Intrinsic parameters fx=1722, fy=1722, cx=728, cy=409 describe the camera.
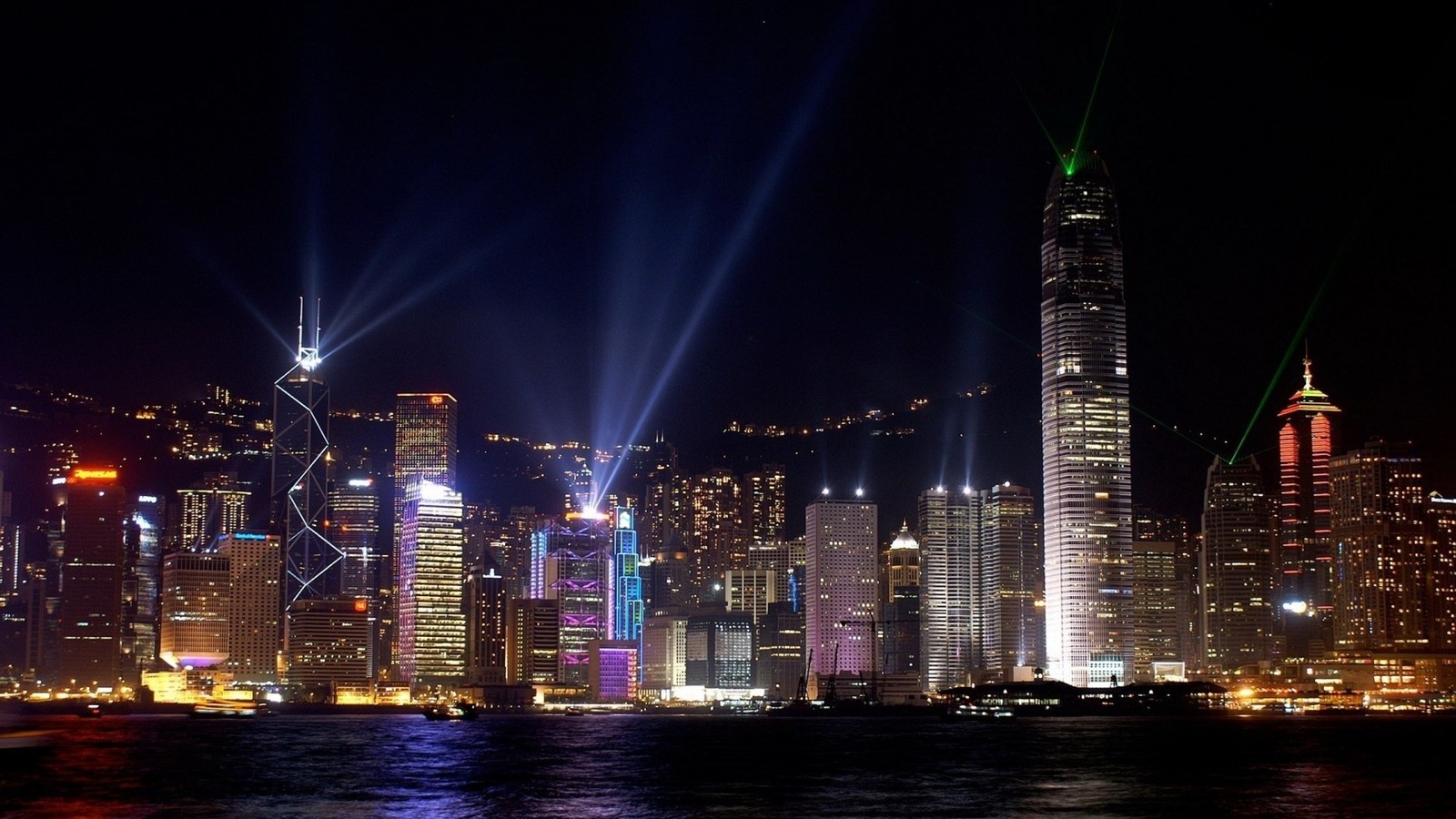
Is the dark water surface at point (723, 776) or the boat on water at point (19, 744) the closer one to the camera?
the dark water surface at point (723, 776)

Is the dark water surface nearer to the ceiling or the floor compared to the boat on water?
nearer to the floor

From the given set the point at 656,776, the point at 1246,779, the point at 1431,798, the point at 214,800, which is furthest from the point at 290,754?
the point at 1431,798

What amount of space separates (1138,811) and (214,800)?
44449 millimetres

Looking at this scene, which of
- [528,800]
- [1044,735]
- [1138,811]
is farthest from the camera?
[1044,735]

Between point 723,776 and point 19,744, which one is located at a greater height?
point 19,744

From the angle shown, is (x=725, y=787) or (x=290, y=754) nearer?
(x=725, y=787)

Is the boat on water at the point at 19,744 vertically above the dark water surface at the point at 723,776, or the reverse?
the boat on water at the point at 19,744

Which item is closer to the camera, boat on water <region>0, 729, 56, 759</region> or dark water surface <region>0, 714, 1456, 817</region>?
dark water surface <region>0, 714, 1456, 817</region>

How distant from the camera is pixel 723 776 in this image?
343ft

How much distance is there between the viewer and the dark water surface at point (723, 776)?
8188 centimetres

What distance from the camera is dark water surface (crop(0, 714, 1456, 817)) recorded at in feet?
269

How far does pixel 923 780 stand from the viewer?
101 m

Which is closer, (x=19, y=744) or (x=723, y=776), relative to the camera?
(x=723, y=776)

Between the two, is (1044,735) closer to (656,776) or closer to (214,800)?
(656,776)
